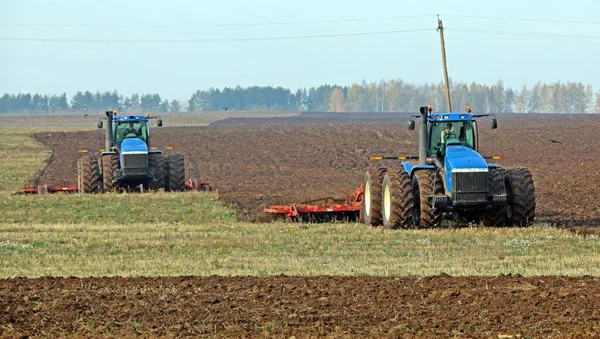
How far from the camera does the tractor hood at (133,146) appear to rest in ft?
98.7

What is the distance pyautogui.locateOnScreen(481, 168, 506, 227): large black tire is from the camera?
1980cm

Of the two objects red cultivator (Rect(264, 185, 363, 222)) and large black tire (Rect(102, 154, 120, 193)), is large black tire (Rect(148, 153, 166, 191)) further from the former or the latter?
red cultivator (Rect(264, 185, 363, 222))

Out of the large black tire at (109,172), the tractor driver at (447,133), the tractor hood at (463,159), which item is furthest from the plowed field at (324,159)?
the large black tire at (109,172)

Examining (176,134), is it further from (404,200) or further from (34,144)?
(404,200)

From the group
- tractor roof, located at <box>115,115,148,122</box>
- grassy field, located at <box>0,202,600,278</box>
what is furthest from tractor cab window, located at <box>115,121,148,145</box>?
grassy field, located at <box>0,202,600,278</box>

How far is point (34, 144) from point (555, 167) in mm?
32036

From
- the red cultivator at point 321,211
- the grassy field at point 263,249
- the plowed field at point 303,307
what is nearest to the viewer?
the plowed field at point 303,307

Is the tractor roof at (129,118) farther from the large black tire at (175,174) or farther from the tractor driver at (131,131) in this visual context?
the large black tire at (175,174)

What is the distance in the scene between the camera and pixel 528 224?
66.6 feet

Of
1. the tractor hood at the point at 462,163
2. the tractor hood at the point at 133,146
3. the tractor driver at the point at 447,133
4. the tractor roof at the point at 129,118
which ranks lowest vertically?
the tractor hood at the point at 462,163

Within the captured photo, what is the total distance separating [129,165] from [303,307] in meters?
19.3

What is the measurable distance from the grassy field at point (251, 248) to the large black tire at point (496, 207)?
0.84m

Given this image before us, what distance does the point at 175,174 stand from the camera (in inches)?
1232

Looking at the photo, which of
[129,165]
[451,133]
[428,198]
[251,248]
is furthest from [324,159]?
[251,248]
